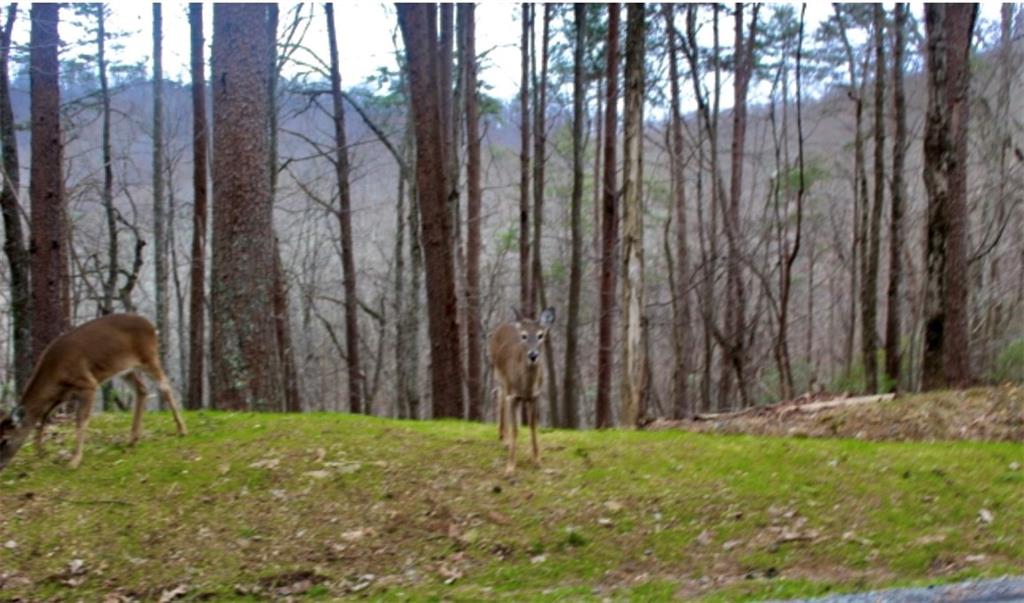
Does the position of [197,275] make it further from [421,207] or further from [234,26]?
[234,26]

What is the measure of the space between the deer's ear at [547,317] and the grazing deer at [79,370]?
3666 millimetres

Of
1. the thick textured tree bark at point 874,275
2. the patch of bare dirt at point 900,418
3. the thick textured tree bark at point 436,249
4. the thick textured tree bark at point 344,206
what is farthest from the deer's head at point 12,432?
the thick textured tree bark at point 344,206

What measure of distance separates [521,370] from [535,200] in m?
16.2

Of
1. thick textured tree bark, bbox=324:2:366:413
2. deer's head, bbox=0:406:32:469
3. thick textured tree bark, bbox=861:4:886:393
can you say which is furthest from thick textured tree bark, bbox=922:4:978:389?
thick textured tree bark, bbox=324:2:366:413

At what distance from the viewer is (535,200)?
81.8 ft

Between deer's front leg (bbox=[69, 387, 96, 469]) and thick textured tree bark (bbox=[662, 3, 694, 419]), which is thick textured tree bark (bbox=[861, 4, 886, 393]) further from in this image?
deer's front leg (bbox=[69, 387, 96, 469])

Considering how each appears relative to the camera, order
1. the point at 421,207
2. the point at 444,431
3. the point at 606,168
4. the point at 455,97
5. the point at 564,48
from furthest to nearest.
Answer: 1. the point at 564,48
2. the point at 455,97
3. the point at 606,168
4. the point at 421,207
5. the point at 444,431

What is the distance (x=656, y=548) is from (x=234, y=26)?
8.18 meters

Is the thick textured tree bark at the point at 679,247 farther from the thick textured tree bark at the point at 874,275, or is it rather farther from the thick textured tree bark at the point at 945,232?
the thick textured tree bark at the point at 945,232

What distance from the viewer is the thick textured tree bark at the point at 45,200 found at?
1239 centimetres

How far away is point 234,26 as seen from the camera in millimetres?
12031

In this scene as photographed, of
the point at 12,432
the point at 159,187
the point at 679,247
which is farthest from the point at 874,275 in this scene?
the point at 12,432

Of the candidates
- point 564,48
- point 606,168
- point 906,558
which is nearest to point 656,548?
point 906,558

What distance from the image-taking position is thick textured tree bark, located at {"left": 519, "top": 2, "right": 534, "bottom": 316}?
73.7 feet
